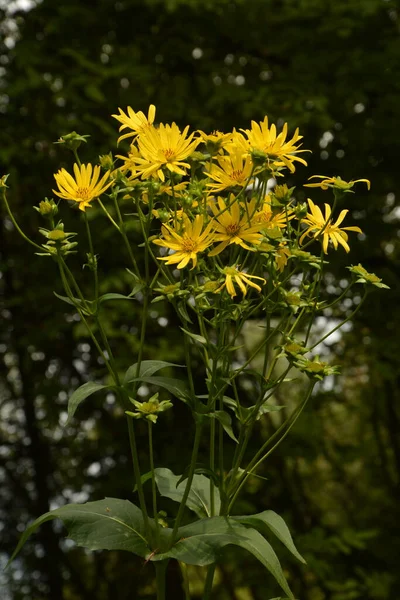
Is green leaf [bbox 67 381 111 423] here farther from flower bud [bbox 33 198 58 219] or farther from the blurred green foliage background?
the blurred green foliage background

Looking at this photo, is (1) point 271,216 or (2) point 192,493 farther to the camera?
(2) point 192,493

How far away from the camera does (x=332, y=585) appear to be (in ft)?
9.07

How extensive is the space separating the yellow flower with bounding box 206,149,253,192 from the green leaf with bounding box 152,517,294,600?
454 millimetres

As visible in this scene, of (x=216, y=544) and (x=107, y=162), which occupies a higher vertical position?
(x=107, y=162)

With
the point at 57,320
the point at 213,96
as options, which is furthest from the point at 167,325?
the point at 213,96

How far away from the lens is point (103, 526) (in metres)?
1.06

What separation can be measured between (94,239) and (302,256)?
172 centimetres

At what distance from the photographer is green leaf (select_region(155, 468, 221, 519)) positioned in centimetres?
114

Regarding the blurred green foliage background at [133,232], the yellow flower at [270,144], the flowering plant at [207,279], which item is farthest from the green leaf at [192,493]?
the blurred green foliage background at [133,232]

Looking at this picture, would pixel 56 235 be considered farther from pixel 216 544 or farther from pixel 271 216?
pixel 216 544

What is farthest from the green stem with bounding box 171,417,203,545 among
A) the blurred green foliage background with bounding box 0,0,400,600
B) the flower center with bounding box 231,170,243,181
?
the blurred green foliage background with bounding box 0,0,400,600

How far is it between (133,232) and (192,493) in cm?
159

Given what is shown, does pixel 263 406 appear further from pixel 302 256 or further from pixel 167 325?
pixel 167 325

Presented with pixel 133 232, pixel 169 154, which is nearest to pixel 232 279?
pixel 169 154
